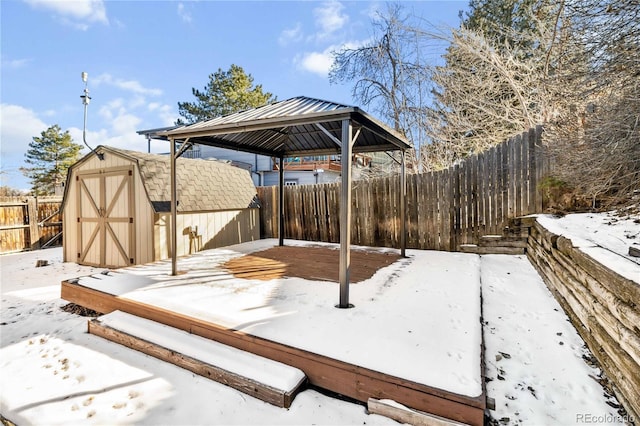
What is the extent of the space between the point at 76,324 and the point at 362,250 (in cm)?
→ 469

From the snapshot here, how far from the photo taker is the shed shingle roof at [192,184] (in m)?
6.45

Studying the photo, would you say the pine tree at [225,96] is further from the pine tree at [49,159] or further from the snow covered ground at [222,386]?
the snow covered ground at [222,386]

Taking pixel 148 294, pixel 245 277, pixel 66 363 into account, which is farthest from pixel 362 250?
pixel 66 363

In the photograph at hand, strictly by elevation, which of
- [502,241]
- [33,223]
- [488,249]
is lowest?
[488,249]

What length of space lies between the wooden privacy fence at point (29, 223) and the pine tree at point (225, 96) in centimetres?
1092

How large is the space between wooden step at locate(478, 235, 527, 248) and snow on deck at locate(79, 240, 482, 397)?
994mm

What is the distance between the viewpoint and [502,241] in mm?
5562

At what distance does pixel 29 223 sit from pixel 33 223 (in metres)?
0.09

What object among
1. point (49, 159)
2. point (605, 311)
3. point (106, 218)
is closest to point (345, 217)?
point (605, 311)

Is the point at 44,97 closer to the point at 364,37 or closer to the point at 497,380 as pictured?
the point at 364,37

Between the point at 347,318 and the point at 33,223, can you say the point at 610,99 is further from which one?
the point at 33,223

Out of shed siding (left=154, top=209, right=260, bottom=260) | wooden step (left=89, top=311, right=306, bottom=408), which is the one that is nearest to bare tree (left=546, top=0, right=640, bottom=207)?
wooden step (left=89, top=311, right=306, bottom=408)

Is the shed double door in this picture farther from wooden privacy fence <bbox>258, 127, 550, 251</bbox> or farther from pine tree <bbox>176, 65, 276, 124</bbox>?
pine tree <bbox>176, 65, 276, 124</bbox>

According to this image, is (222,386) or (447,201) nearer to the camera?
(222,386)
